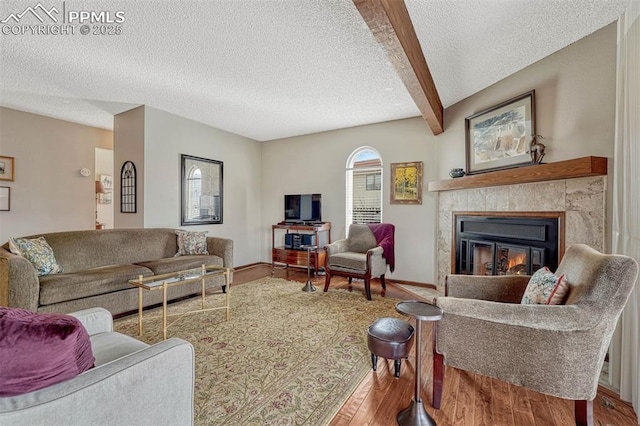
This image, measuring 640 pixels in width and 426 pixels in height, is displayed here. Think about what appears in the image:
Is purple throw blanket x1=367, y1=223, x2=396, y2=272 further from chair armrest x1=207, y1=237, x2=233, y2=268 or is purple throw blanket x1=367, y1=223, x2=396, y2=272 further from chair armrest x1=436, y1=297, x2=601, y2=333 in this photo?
chair armrest x1=436, y1=297, x2=601, y2=333

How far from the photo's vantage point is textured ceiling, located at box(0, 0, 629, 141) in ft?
6.76

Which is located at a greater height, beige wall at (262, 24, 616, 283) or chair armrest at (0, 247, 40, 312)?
beige wall at (262, 24, 616, 283)

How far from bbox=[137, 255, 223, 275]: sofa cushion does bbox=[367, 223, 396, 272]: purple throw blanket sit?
2.31m

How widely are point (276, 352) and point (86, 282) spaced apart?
6.80 feet

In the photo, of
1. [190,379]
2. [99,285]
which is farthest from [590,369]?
[99,285]

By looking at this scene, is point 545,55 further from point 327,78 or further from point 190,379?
point 190,379

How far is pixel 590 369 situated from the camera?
139cm

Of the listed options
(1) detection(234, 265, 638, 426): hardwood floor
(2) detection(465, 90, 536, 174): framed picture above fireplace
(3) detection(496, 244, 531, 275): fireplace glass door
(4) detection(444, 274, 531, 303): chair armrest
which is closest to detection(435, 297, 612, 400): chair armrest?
(1) detection(234, 265, 638, 426): hardwood floor

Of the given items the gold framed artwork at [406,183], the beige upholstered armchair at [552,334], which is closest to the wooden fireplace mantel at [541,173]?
the beige upholstered armchair at [552,334]

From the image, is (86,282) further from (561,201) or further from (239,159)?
(561,201)

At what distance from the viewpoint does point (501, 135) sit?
10.1ft

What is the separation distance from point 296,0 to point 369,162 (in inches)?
127

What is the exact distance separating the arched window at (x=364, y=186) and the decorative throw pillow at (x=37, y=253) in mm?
3948

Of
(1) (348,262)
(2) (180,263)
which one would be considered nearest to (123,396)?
(2) (180,263)
